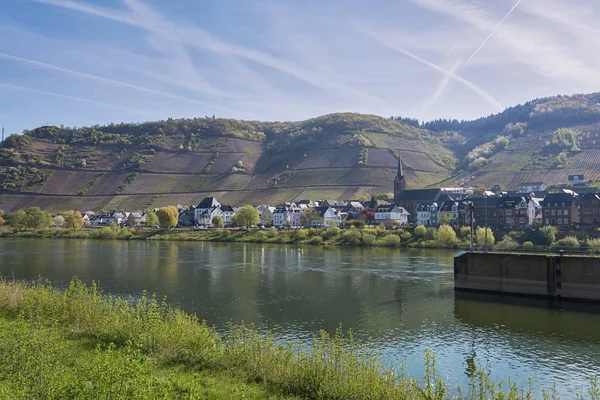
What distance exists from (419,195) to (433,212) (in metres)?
17.4

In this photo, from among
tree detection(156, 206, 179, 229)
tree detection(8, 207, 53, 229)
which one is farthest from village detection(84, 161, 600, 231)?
tree detection(8, 207, 53, 229)

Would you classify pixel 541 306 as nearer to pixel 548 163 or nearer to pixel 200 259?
pixel 200 259

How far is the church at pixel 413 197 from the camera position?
468 ft

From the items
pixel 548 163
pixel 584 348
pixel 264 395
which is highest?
pixel 548 163

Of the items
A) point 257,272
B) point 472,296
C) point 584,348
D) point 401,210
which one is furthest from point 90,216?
point 584,348

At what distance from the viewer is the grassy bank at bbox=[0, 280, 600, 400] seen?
37.4 feet

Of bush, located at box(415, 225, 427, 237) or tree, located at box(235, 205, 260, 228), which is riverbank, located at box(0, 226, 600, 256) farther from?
tree, located at box(235, 205, 260, 228)

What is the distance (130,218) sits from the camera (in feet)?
482

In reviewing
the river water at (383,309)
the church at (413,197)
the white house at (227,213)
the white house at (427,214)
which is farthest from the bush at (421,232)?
the white house at (227,213)

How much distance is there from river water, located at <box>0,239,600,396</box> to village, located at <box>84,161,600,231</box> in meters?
33.2

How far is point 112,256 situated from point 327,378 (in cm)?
6491

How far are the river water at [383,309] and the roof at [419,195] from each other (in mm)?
81167

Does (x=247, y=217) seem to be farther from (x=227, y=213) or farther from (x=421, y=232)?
(x=421, y=232)

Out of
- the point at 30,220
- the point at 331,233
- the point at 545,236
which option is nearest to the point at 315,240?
the point at 331,233
